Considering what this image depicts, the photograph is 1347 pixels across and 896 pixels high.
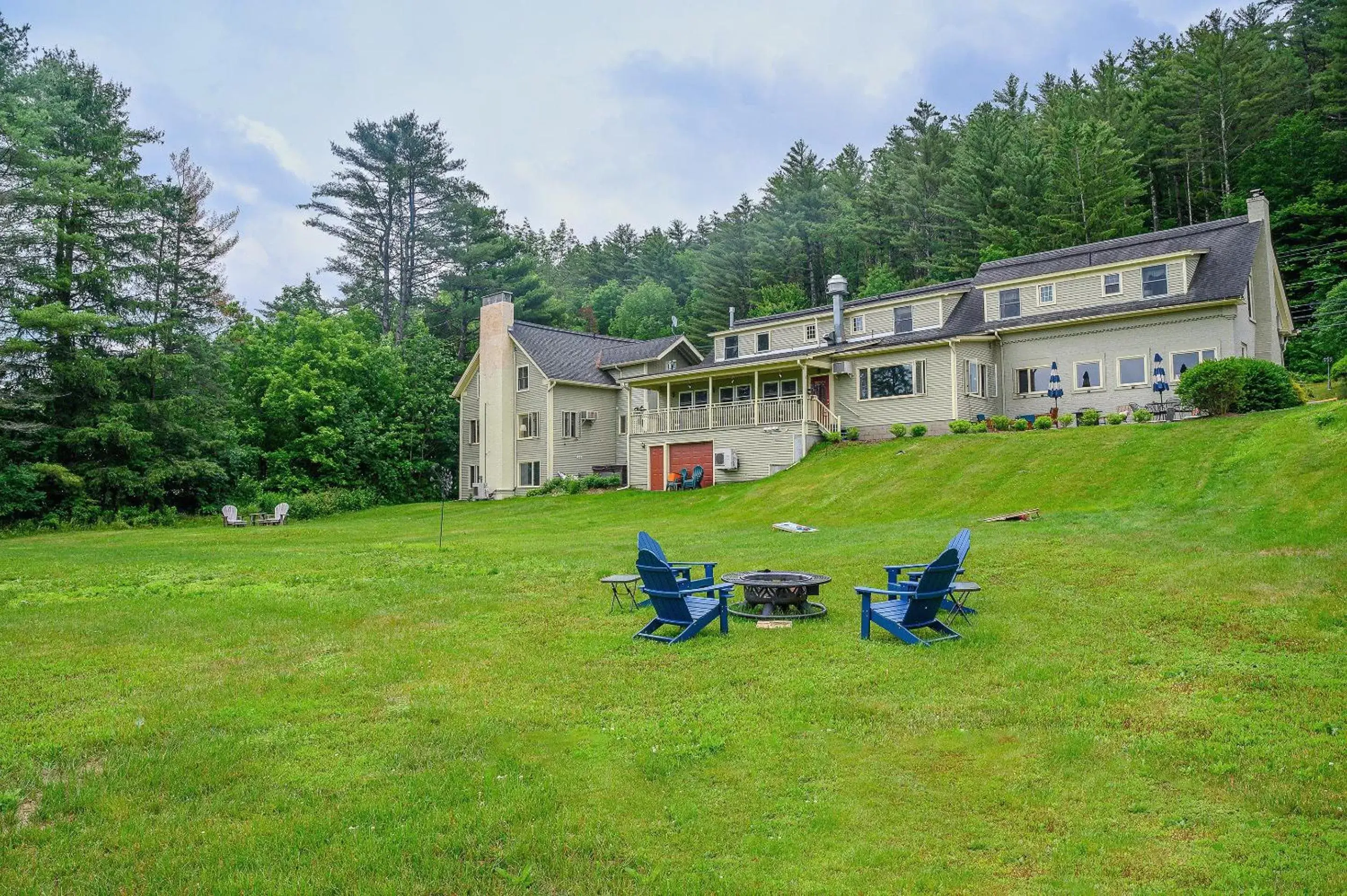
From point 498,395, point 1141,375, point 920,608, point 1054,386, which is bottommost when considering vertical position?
point 920,608

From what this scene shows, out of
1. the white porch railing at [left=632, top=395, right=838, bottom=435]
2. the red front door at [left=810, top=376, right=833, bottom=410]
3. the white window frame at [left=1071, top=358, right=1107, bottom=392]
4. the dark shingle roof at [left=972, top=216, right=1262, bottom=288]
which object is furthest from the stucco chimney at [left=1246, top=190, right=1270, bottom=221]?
the white porch railing at [left=632, top=395, right=838, bottom=435]

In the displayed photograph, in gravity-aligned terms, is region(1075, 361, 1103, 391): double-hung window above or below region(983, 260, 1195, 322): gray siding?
below

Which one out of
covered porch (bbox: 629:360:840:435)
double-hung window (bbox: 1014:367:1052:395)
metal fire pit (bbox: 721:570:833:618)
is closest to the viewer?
metal fire pit (bbox: 721:570:833:618)

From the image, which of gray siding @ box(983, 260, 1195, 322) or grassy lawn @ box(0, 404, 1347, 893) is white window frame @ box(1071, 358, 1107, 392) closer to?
gray siding @ box(983, 260, 1195, 322)

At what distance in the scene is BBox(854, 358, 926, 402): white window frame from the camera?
1208 inches

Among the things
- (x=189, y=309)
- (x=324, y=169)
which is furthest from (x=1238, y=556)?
(x=324, y=169)

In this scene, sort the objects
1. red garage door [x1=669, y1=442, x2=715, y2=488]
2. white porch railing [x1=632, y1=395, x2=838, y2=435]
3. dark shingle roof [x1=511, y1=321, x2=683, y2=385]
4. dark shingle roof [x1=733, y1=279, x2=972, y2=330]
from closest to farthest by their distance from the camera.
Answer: white porch railing [x1=632, y1=395, x2=838, y2=435], red garage door [x1=669, y1=442, x2=715, y2=488], dark shingle roof [x1=733, y1=279, x2=972, y2=330], dark shingle roof [x1=511, y1=321, x2=683, y2=385]

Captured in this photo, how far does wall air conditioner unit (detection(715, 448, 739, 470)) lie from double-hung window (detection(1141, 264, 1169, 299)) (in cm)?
1564

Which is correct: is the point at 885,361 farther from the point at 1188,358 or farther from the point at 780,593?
the point at 780,593

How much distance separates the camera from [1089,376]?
1136 inches

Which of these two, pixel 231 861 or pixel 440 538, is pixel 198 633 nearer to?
pixel 231 861

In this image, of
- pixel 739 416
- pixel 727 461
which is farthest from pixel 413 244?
pixel 727 461

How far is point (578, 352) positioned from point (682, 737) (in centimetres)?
3717

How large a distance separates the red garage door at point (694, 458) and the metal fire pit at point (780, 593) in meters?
22.6
